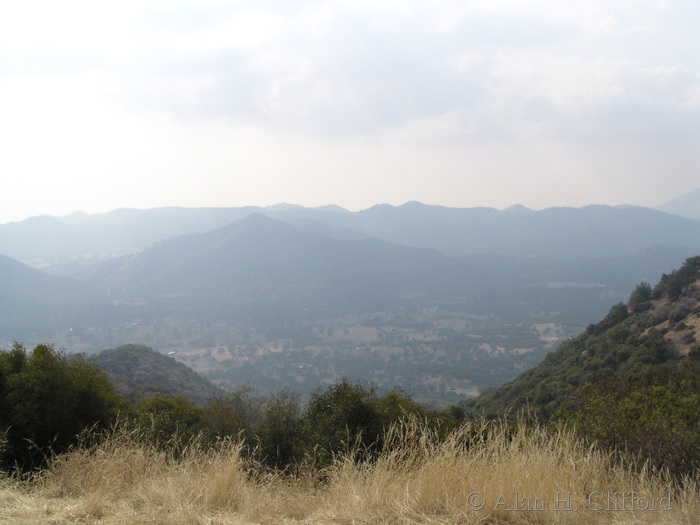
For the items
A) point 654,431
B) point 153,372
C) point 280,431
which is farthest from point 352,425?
point 153,372

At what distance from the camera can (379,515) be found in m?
3.73

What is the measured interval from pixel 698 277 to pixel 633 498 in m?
39.0

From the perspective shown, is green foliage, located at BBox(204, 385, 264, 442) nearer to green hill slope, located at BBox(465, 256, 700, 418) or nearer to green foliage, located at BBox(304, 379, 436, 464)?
green foliage, located at BBox(304, 379, 436, 464)

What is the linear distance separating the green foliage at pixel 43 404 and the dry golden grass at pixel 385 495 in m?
3.93

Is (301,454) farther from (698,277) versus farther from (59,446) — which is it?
(698,277)

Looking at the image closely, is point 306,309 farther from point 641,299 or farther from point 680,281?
point 680,281

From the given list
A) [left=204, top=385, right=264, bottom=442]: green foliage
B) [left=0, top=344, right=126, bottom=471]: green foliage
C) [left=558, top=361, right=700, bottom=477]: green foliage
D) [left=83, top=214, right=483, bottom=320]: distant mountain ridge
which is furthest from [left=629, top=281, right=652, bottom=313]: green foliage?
[left=83, top=214, right=483, bottom=320]: distant mountain ridge

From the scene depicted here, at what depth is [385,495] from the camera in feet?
13.2

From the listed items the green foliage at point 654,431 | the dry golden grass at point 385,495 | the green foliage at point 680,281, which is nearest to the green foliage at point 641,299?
the green foliage at point 680,281

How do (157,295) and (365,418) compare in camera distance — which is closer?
(365,418)

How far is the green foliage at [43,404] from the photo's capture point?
8102 millimetres

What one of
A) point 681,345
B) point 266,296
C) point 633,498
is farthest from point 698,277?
point 266,296

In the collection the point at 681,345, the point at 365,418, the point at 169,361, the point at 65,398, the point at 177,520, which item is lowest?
the point at 169,361

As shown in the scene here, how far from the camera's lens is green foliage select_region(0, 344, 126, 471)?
8.10 metres
